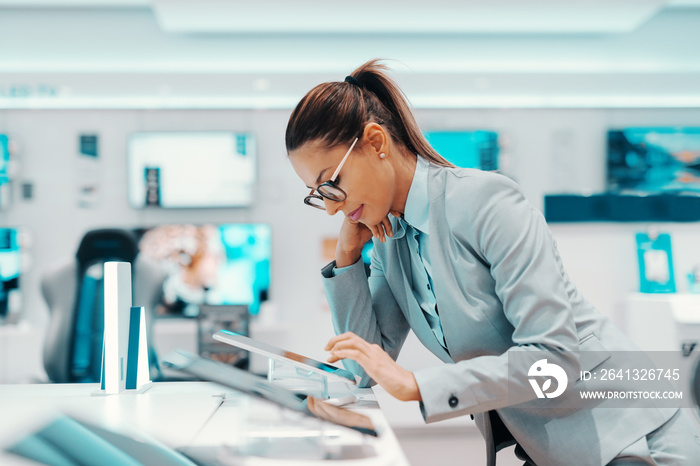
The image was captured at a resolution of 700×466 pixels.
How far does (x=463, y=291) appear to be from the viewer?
1.09 meters

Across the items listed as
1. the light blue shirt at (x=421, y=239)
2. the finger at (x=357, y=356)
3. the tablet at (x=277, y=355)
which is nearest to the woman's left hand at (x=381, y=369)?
the finger at (x=357, y=356)

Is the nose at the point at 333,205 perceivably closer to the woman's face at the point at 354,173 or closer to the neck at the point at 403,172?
the woman's face at the point at 354,173

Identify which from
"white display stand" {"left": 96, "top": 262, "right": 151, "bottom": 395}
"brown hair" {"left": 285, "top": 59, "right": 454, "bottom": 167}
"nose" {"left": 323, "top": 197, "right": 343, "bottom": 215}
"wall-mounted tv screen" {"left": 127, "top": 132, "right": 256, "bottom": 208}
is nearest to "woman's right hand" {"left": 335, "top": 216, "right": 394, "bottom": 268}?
"nose" {"left": 323, "top": 197, "right": 343, "bottom": 215}

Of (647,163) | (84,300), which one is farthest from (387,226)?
(647,163)

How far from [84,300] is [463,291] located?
2.14 meters

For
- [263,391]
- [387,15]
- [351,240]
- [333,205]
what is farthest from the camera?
[387,15]

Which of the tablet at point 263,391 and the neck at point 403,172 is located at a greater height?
the neck at point 403,172

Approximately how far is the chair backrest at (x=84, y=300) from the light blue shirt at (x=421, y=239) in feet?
5.50

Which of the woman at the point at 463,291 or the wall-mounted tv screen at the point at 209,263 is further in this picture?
the wall-mounted tv screen at the point at 209,263

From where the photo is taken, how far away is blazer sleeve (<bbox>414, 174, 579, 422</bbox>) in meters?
0.94

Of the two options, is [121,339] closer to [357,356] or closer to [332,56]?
[357,356]

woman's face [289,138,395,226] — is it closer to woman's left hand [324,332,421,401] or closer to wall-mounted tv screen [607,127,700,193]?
woman's left hand [324,332,421,401]

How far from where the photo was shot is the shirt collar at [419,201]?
1.16 meters

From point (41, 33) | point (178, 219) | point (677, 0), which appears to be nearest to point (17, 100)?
point (41, 33)
